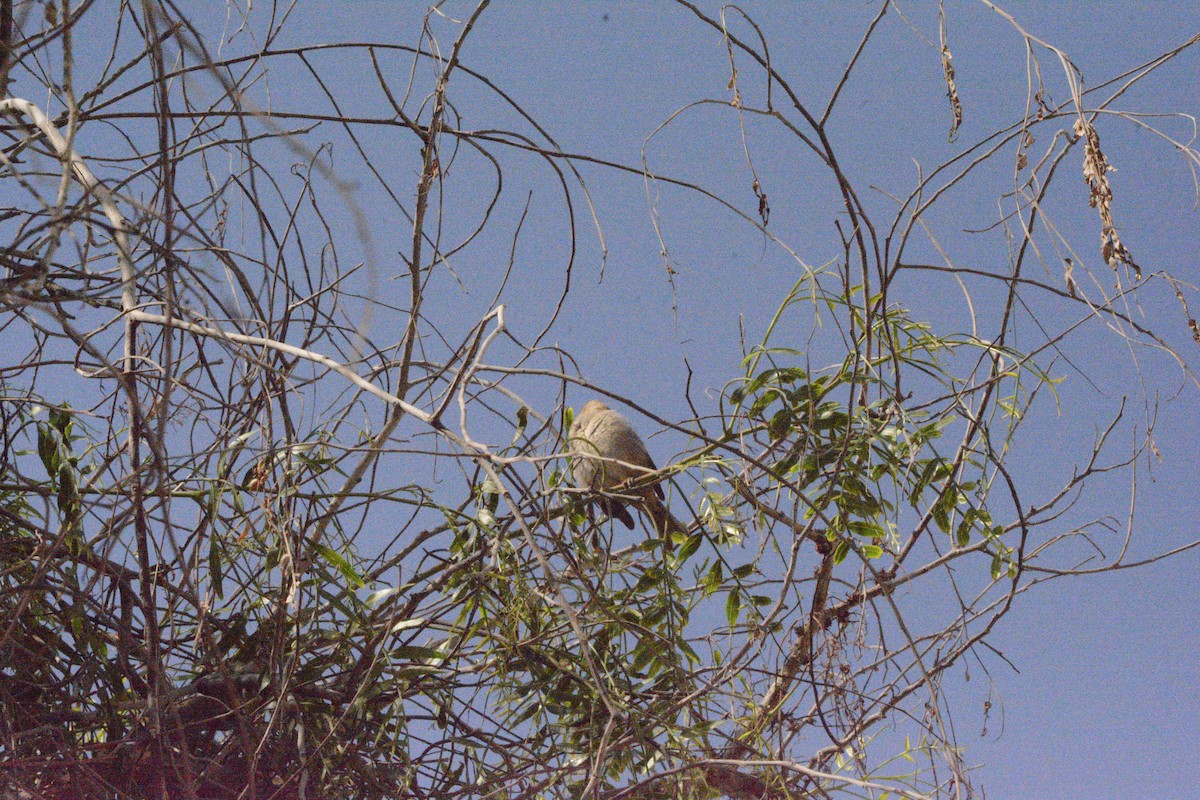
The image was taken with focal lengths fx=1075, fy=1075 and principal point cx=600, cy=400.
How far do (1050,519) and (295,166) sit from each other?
1.44 m

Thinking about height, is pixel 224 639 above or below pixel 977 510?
below

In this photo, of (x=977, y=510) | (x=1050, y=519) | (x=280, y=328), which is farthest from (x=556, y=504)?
(x=1050, y=519)

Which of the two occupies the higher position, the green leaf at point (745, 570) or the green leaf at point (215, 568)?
the green leaf at point (745, 570)

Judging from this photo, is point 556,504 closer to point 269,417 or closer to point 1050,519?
point 269,417

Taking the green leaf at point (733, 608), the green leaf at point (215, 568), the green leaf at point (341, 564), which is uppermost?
the green leaf at point (733, 608)

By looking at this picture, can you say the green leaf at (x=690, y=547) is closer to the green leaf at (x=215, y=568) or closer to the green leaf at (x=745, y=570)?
the green leaf at (x=745, y=570)

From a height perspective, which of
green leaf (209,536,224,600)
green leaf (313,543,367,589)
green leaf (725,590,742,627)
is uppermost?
green leaf (725,590,742,627)

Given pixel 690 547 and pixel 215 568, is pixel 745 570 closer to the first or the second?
pixel 690 547

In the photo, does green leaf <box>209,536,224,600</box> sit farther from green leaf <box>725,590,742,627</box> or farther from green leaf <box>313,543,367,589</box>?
green leaf <box>725,590,742,627</box>

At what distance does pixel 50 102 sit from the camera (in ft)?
5.53

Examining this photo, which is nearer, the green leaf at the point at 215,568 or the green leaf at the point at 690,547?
the green leaf at the point at 215,568

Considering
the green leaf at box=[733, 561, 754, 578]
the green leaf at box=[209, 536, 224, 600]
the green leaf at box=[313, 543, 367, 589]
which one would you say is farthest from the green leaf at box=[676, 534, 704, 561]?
the green leaf at box=[209, 536, 224, 600]

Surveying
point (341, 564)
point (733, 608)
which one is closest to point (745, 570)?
point (733, 608)

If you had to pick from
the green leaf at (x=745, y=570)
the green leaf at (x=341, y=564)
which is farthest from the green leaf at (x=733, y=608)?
the green leaf at (x=341, y=564)
